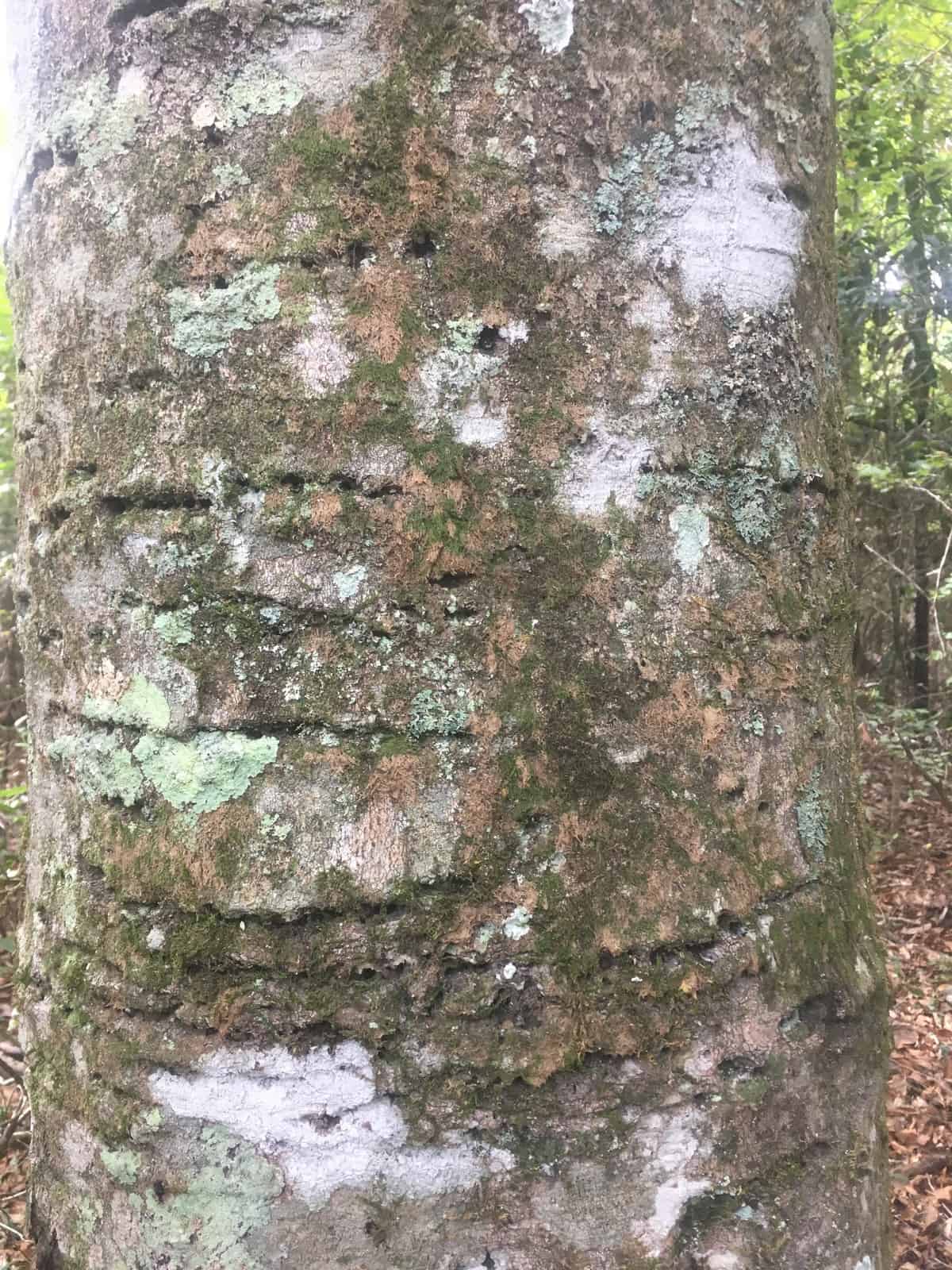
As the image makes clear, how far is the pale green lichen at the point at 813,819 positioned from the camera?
45.4 inches

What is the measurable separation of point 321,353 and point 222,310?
0.14m

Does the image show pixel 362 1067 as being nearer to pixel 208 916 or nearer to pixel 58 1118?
pixel 208 916

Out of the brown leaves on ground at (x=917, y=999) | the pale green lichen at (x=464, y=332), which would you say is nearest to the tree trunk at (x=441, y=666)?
the pale green lichen at (x=464, y=332)

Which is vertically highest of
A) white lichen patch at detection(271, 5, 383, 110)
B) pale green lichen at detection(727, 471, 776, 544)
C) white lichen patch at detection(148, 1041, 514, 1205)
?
white lichen patch at detection(271, 5, 383, 110)

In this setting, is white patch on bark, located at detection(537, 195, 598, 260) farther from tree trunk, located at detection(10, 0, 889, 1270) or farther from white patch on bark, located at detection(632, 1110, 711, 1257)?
white patch on bark, located at detection(632, 1110, 711, 1257)

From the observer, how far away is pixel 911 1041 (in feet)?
12.7

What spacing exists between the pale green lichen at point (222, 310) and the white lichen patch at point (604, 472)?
1.33ft

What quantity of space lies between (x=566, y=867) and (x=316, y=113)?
3.13 feet

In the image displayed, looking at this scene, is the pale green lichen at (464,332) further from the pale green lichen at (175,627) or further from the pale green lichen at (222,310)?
the pale green lichen at (175,627)

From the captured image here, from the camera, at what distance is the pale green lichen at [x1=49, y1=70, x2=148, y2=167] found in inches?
44.6

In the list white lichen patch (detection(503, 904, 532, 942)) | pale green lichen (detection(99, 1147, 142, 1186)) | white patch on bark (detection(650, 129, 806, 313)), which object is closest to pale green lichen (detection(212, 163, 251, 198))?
white patch on bark (detection(650, 129, 806, 313))

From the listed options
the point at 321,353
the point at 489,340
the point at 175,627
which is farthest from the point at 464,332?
the point at 175,627

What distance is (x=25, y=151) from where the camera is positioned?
123cm

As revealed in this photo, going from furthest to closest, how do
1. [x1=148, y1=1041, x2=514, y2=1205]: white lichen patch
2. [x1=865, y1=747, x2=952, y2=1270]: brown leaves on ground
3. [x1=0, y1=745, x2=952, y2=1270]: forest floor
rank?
[x1=865, y1=747, x2=952, y2=1270]: brown leaves on ground, [x1=0, y1=745, x2=952, y2=1270]: forest floor, [x1=148, y1=1041, x2=514, y2=1205]: white lichen patch
